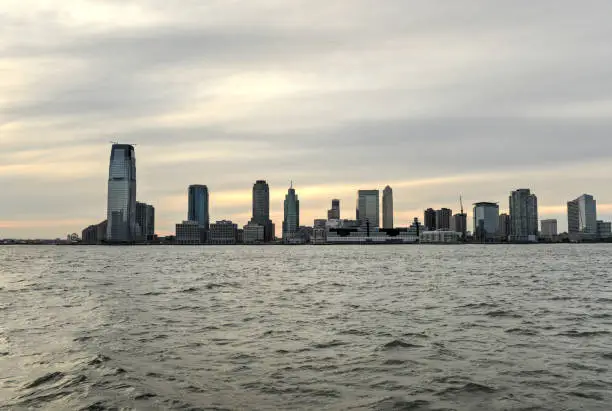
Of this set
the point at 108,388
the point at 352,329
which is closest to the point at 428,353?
the point at 352,329

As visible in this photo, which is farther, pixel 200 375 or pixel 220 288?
pixel 220 288

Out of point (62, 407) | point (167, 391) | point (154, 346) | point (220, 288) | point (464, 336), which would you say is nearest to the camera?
point (62, 407)

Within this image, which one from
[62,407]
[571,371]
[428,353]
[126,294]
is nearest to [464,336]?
[428,353]

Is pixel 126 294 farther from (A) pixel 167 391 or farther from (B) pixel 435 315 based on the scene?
(A) pixel 167 391

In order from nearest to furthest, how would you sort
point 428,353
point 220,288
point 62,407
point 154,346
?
point 62,407 < point 428,353 < point 154,346 < point 220,288

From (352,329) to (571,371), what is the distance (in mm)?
13294

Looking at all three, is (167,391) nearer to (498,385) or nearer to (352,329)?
(498,385)

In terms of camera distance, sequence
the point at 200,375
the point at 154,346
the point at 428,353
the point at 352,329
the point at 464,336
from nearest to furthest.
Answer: the point at 200,375 → the point at 428,353 → the point at 154,346 → the point at 464,336 → the point at 352,329

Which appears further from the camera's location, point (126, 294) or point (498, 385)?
point (126, 294)

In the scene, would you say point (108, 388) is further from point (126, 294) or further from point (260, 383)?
point (126, 294)

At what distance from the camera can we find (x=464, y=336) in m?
29.5

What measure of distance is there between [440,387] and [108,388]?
11957 mm

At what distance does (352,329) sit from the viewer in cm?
3238

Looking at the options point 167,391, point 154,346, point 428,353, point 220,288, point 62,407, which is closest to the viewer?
point 62,407
